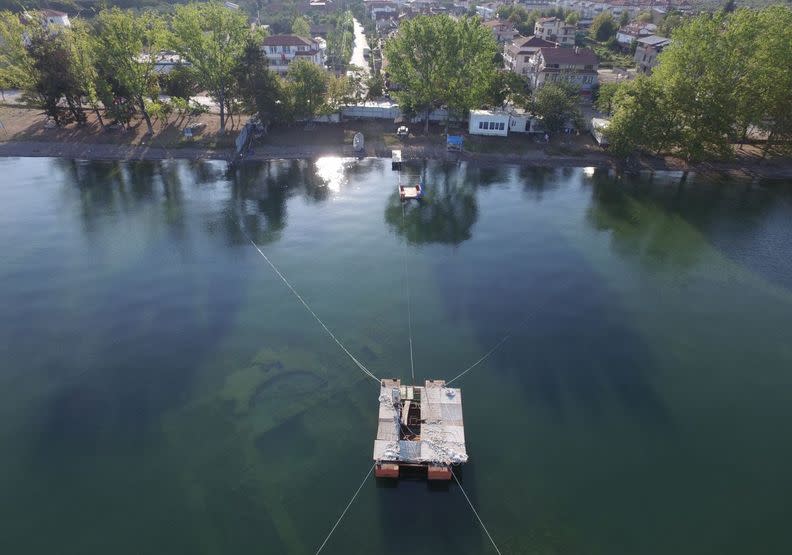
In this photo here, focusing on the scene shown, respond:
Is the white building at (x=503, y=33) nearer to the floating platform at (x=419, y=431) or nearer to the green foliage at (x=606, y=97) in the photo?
the green foliage at (x=606, y=97)

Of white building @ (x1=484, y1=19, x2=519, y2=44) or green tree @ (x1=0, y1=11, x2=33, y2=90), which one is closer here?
green tree @ (x1=0, y1=11, x2=33, y2=90)

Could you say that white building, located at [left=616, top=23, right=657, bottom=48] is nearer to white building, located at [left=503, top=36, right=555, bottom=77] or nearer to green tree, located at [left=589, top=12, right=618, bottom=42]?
green tree, located at [left=589, top=12, right=618, bottom=42]

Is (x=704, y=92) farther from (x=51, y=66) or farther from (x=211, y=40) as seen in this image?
(x=51, y=66)

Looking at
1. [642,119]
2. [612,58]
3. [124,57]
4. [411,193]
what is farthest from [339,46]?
[642,119]

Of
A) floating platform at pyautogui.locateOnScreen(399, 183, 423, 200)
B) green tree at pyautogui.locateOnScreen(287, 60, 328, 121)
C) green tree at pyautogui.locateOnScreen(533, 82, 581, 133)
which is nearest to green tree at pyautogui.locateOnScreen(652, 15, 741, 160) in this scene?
green tree at pyautogui.locateOnScreen(533, 82, 581, 133)

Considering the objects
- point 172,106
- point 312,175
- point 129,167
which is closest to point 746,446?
point 312,175

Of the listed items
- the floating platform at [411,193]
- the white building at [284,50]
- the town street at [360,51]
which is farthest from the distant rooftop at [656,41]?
the floating platform at [411,193]
